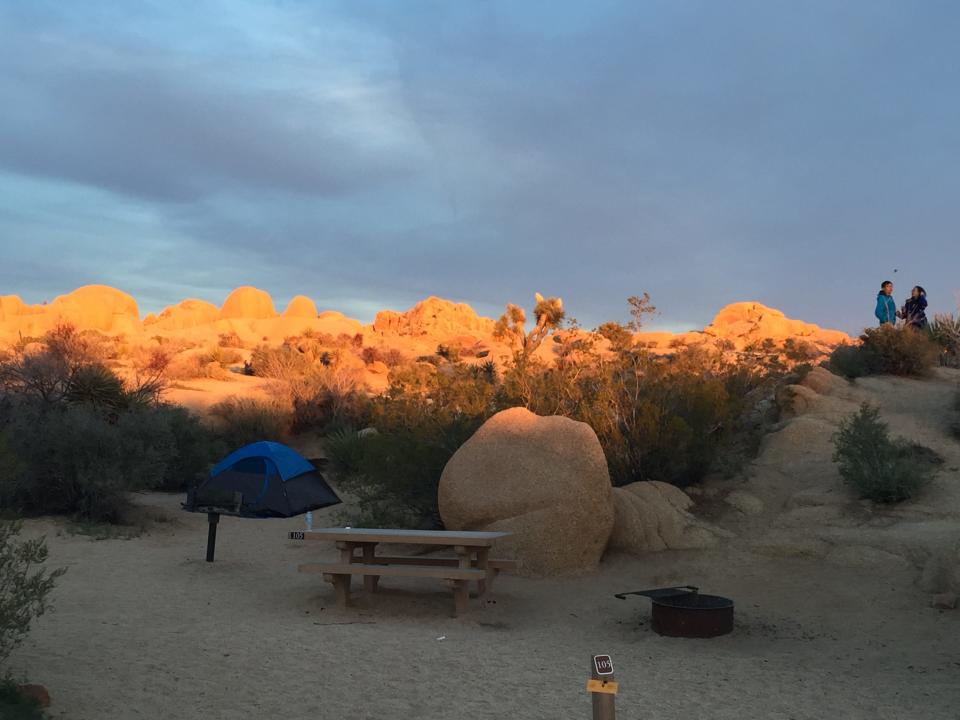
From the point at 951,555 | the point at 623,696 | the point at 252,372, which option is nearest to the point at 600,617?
the point at 623,696

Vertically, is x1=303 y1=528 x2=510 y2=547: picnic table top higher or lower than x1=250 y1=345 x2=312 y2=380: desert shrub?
lower

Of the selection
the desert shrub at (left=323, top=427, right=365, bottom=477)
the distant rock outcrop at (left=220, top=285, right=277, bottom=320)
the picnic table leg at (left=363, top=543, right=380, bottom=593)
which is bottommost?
the picnic table leg at (left=363, top=543, right=380, bottom=593)

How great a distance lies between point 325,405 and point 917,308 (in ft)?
52.4

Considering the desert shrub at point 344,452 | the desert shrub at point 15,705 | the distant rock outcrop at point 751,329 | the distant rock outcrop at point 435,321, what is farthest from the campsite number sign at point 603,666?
the distant rock outcrop at point 435,321

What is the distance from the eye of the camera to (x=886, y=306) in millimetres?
22094

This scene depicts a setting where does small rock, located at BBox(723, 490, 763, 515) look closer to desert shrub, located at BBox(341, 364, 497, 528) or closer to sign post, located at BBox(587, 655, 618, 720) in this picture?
desert shrub, located at BBox(341, 364, 497, 528)

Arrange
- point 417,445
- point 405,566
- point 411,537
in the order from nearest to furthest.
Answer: point 411,537 < point 405,566 < point 417,445

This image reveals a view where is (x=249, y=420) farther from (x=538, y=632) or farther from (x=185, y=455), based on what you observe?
(x=538, y=632)

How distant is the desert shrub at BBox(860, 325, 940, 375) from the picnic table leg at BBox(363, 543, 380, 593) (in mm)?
14745

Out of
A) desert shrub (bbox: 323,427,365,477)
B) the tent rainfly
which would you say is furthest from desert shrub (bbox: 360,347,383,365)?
the tent rainfly

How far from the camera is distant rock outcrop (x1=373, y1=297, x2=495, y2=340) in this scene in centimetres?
5919

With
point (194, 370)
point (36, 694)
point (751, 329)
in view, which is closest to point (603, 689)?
point (36, 694)

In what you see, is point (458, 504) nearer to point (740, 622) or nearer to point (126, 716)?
point (740, 622)

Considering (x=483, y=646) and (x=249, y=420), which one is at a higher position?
(x=249, y=420)
